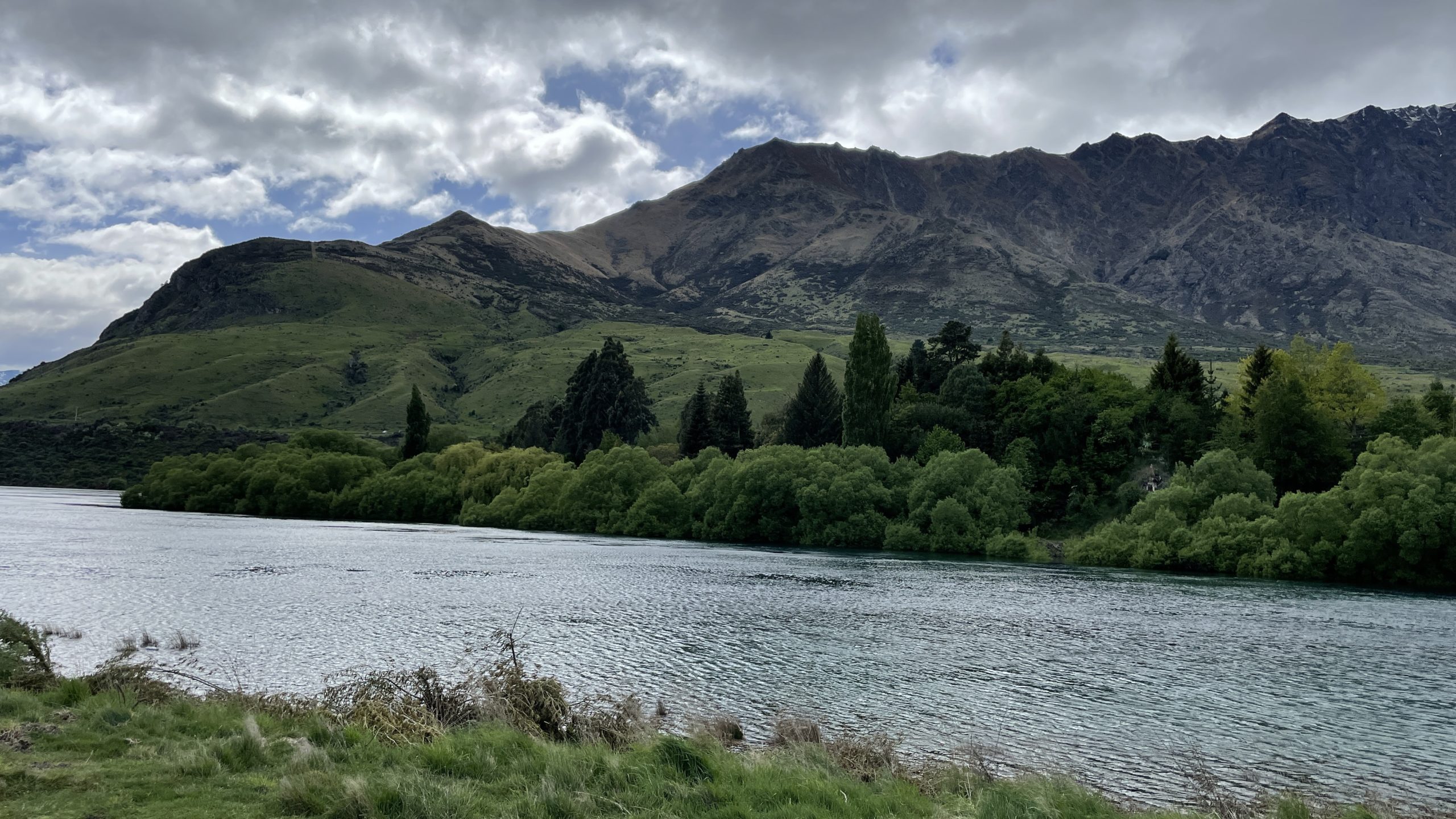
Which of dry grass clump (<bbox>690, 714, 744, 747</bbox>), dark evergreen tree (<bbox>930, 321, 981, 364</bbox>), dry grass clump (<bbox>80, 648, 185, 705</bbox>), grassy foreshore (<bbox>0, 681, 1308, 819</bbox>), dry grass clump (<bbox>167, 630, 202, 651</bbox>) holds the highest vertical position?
dark evergreen tree (<bbox>930, 321, 981, 364</bbox>)

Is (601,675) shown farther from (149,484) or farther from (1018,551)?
(149,484)

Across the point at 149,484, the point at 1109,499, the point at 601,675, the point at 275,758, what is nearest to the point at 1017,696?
the point at 601,675

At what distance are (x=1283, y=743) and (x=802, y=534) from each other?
84859 mm

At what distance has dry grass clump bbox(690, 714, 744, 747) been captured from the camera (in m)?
22.0

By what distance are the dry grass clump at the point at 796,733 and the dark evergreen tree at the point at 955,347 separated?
12404 centimetres

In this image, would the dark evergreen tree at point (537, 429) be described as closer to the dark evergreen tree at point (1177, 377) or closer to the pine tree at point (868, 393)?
the pine tree at point (868, 393)

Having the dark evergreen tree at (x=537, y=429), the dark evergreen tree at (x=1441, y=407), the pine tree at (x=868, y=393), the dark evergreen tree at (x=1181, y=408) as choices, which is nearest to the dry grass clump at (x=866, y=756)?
the dark evergreen tree at (x=1181, y=408)

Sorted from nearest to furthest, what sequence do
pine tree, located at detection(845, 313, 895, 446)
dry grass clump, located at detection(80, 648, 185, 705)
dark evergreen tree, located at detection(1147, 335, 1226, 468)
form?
dry grass clump, located at detection(80, 648, 185, 705) < dark evergreen tree, located at detection(1147, 335, 1226, 468) < pine tree, located at detection(845, 313, 895, 446)

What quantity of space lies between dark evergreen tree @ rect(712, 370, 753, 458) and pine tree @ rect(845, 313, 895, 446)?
25749mm

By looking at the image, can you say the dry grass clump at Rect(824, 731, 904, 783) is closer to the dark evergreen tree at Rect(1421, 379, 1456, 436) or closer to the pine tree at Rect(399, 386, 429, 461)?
the dark evergreen tree at Rect(1421, 379, 1456, 436)

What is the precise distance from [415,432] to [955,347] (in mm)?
87890

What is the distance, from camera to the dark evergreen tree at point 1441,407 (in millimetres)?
96562

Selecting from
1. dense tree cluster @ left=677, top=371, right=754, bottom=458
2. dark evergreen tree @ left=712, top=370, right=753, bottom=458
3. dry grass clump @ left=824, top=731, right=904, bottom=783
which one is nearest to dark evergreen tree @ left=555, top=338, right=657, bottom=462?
dense tree cluster @ left=677, top=371, right=754, bottom=458

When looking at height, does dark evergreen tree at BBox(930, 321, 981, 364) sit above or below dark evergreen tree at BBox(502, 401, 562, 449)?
above
